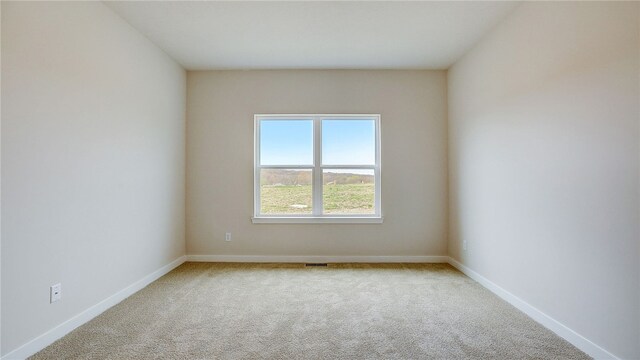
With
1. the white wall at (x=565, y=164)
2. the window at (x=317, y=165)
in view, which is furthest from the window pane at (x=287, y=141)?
the white wall at (x=565, y=164)

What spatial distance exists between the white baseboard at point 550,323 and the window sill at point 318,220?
4.57 ft

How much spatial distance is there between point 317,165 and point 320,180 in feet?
0.69

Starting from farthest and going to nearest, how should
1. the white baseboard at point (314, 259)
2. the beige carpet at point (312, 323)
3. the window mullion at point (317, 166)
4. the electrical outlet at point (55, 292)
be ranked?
the window mullion at point (317, 166) → the white baseboard at point (314, 259) → the electrical outlet at point (55, 292) → the beige carpet at point (312, 323)

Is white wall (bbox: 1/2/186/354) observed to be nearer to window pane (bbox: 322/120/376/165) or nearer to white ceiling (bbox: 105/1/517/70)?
white ceiling (bbox: 105/1/517/70)

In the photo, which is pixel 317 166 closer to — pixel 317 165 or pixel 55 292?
pixel 317 165

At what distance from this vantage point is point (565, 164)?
206 cm

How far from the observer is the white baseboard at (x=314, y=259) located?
397 cm

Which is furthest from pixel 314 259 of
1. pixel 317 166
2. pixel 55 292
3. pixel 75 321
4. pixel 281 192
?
pixel 55 292

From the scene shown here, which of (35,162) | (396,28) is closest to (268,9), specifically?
(396,28)

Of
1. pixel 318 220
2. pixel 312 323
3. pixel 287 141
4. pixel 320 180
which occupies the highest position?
pixel 287 141

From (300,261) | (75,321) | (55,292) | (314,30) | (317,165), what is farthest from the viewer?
(317,165)

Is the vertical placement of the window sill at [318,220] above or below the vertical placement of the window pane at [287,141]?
below

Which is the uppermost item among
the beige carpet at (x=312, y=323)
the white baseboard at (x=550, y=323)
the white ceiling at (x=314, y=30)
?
the white ceiling at (x=314, y=30)

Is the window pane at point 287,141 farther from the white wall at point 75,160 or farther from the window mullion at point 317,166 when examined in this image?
the white wall at point 75,160
